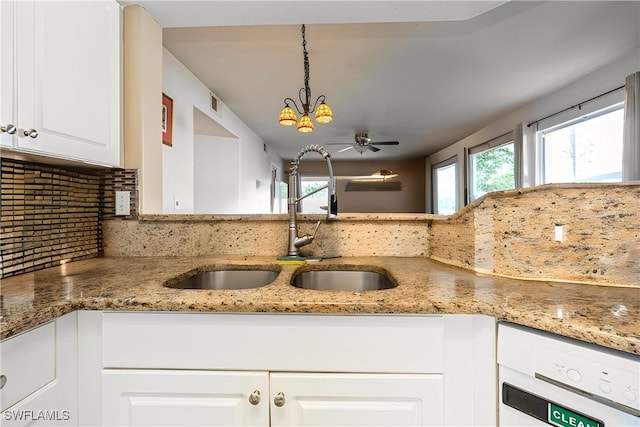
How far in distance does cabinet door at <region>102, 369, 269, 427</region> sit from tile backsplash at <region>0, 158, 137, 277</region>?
23.2 inches

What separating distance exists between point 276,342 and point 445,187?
632 cm

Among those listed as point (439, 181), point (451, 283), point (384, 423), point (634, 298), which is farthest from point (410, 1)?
point (439, 181)

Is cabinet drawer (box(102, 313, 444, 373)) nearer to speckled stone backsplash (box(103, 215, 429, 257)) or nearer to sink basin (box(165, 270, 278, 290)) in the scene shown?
sink basin (box(165, 270, 278, 290))

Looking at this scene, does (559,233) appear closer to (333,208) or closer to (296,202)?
(333,208)

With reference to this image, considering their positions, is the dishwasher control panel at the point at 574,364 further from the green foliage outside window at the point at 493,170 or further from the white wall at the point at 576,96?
the green foliage outside window at the point at 493,170

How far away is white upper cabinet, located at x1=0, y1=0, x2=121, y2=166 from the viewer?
0.83 meters

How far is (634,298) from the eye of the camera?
2.29 feet

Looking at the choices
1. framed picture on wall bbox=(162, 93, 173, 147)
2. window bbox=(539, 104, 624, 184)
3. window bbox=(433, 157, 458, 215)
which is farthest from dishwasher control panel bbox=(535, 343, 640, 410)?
window bbox=(433, 157, 458, 215)

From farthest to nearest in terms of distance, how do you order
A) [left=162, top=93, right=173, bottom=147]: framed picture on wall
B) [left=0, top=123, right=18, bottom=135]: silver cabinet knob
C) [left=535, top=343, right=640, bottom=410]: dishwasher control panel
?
[left=162, top=93, right=173, bottom=147]: framed picture on wall < [left=0, top=123, right=18, bottom=135]: silver cabinet knob < [left=535, top=343, right=640, bottom=410]: dishwasher control panel

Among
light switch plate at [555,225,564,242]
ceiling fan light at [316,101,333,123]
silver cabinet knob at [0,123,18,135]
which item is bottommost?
light switch plate at [555,225,564,242]

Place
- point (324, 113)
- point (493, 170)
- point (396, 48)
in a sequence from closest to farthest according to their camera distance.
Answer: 1. point (396, 48)
2. point (324, 113)
3. point (493, 170)

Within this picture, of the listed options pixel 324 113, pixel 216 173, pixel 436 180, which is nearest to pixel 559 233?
pixel 324 113

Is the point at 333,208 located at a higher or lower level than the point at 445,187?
lower

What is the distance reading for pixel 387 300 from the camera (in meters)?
0.68
